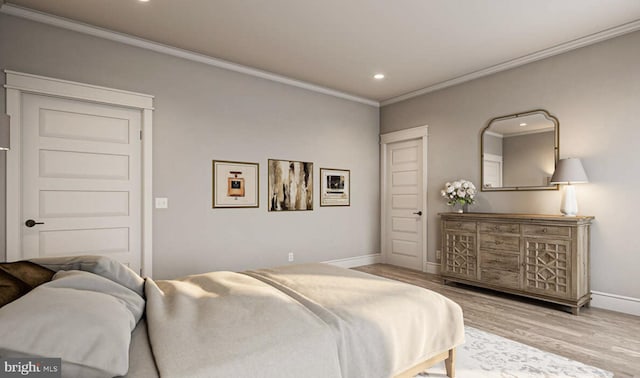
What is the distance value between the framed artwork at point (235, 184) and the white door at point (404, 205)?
7.93ft

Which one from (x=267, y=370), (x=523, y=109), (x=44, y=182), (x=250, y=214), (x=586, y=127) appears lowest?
(x=267, y=370)

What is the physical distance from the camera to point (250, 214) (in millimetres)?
4355

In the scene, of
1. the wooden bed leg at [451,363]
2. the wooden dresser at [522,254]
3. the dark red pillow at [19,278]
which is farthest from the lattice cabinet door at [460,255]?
the dark red pillow at [19,278]

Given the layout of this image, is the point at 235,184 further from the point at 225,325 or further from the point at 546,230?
the point at 546,230

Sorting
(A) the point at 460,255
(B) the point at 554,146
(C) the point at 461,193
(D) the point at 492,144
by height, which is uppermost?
(D) the point at 492,144

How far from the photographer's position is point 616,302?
336 centimetres

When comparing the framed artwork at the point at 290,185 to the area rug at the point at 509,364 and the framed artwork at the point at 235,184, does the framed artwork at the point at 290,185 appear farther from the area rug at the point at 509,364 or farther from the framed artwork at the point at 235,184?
the area rug at the point at 509,364

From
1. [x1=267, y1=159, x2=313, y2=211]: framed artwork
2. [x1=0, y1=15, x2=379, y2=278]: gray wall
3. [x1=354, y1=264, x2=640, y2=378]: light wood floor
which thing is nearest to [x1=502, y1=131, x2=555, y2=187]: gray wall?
[x1=354, y1=264, x2=640, y2=378]: light wood floor

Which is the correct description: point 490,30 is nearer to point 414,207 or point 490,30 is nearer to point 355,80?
point 355,80

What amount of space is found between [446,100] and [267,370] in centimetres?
462

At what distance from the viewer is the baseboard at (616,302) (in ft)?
10.7

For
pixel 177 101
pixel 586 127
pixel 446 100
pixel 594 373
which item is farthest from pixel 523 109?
pixel 177 101

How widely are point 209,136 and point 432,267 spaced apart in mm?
3636

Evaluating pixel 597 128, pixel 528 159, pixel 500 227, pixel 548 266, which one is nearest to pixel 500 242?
pixel 500 227
